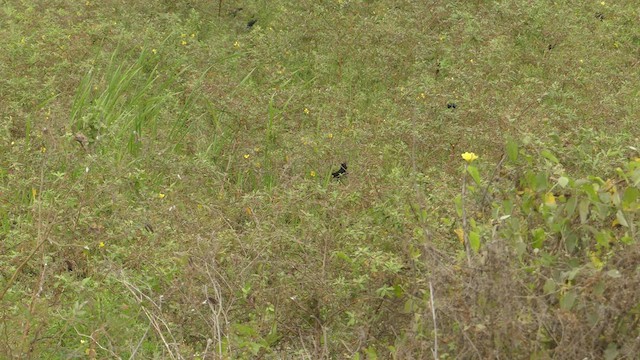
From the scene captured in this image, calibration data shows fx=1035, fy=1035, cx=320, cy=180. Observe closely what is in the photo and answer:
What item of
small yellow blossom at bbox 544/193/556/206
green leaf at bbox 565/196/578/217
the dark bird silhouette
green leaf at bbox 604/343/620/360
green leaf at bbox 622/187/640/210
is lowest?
the dark bird silhouette

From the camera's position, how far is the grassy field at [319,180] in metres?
2.95

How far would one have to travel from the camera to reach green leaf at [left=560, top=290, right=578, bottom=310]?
2762mm

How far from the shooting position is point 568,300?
276cm

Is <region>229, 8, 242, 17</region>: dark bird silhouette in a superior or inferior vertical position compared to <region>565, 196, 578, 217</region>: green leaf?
inferior

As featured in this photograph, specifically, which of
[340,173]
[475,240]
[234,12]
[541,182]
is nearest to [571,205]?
[541,182]

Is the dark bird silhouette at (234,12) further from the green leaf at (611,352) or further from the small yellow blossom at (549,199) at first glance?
the green leaf at (611,352)

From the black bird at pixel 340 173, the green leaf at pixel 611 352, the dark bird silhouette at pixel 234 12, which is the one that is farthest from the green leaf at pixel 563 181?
the dark bird silhouette at pixel 234 12

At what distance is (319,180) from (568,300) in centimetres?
248

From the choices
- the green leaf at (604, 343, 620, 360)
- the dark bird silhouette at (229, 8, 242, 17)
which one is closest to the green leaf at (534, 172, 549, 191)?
the green leaf at (604, 343, 620, 360)

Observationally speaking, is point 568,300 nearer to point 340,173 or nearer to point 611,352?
point 611,352

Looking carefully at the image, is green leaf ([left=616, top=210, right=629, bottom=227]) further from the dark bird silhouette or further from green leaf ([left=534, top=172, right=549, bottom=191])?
the dark bird silhouette

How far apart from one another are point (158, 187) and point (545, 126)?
6.40 ft

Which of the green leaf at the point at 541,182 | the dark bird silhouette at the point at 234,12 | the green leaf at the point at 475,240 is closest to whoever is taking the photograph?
the green leaf at the point at 475,240

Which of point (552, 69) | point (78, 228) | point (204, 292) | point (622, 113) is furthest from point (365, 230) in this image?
point (552, 69)
